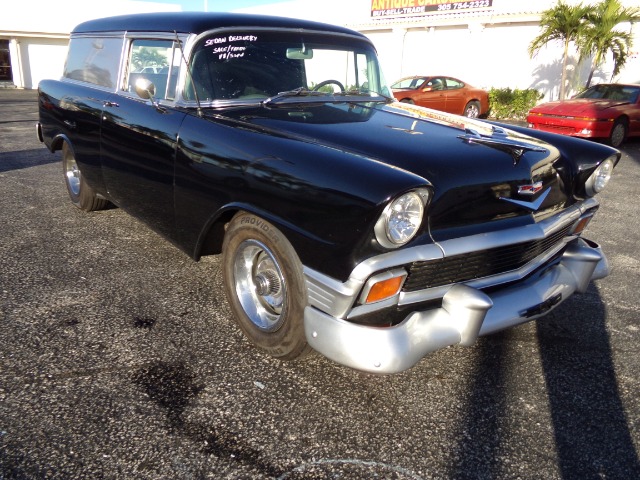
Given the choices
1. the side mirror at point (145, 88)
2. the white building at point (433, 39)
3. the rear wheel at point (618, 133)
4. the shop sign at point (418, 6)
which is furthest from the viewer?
the shop sign at point (418, 6)

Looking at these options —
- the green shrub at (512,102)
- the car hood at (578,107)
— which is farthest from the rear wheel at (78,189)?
the green shrub at (512,102)

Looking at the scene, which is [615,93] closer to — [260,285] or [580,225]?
[580,225]

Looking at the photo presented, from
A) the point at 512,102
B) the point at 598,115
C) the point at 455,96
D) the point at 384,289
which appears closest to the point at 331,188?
the point at 384,289

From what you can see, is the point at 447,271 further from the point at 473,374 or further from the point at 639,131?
the point at 639,131

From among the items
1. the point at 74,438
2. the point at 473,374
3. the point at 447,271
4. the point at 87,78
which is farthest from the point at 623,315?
the point at 87,78

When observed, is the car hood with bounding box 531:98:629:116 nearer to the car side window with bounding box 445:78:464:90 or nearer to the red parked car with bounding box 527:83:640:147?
the red parked car with bounding box 527:83:640:147

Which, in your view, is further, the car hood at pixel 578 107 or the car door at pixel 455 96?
the car door at pixel 455 96

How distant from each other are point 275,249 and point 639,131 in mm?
11442

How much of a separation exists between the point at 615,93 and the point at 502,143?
10645mm

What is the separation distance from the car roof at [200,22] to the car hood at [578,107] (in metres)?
7.95

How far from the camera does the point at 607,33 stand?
535 inches

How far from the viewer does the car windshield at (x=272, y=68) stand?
3.21m

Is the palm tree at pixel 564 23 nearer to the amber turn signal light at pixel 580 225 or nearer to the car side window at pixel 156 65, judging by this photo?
the amber turn signal light at pixel 580 225

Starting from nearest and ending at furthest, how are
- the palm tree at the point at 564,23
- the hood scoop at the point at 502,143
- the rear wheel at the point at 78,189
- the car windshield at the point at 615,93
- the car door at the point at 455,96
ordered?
the hood scoop at the point at 502,143
the rear wheel at the point at 78,189
the car windshield at the point at 615,93
the palm tree at the point at 564,23
the car door at the point at 455,96
